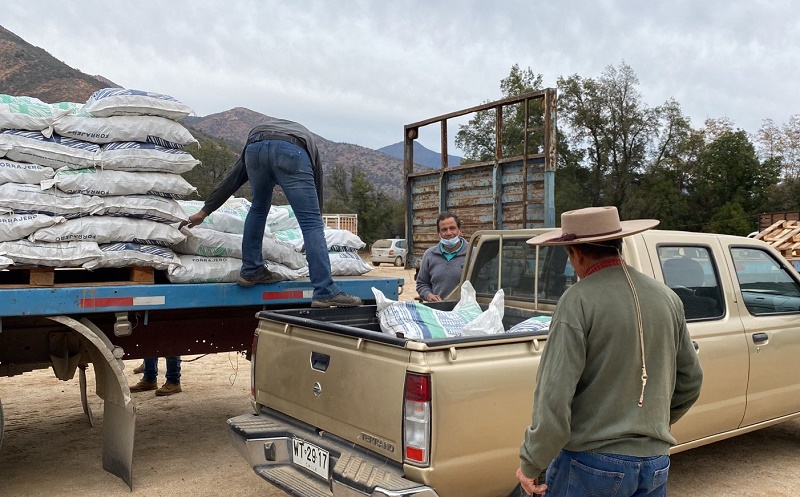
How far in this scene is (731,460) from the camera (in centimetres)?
505

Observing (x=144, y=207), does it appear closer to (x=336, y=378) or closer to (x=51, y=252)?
(x=51, y=252)

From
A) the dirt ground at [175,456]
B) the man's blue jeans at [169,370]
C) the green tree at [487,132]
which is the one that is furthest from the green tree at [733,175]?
the man's blue jeans at [169,370]

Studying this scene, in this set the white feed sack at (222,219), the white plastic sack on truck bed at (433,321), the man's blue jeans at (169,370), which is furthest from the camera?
the man's blue jeans at (169,370)

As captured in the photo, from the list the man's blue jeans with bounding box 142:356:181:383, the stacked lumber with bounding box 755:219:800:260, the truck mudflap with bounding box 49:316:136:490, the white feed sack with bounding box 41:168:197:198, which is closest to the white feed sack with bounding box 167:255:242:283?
the white feed sack with bounding box 41:168:197:198

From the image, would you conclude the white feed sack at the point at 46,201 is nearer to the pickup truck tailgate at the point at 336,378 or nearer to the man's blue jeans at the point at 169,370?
the pickup truck tailgate at the point at 336,378

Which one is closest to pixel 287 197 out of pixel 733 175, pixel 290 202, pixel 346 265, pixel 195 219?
pixel 290 202

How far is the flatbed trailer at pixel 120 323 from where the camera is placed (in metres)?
4.02

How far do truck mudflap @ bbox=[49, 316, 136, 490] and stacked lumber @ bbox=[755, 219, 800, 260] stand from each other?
12511mm

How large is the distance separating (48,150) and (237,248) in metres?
1.33

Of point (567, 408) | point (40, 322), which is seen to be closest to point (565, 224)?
point (567, 408)

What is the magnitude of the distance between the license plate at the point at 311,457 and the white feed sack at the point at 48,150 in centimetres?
219

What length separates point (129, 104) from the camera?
4352 mm

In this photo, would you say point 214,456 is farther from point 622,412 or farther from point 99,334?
point 622,412

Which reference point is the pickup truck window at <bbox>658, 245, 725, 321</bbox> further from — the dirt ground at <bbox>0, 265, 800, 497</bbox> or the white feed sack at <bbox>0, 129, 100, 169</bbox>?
the white feed sack at <bbox>0, 129, 100, 169</bbox>
